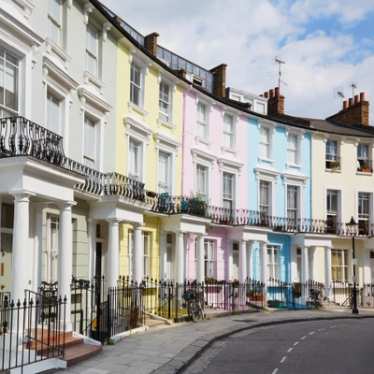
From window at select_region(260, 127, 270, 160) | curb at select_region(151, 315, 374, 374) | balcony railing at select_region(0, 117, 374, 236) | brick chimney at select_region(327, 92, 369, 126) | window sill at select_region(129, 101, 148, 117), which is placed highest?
brick chimney at select_region(327, 92, 369, 126)

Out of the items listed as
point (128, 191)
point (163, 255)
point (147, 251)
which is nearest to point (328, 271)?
point (163, 255)

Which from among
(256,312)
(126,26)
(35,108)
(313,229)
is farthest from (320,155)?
(35,108)

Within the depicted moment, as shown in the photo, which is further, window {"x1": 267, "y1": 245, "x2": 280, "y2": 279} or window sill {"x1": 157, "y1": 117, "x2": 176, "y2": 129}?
window {"x1": 267, "y1": 245, "x2": 280, "y2": 279}

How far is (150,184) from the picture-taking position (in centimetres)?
2356

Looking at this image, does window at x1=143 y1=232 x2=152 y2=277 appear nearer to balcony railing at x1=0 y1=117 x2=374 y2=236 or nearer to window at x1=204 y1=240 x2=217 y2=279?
balcony railing at x1=0 y1=117 x2=374 y2=236

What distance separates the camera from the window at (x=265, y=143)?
31906 mm

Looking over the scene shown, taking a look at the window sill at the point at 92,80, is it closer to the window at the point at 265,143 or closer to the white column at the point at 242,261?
the white column at the point at 242,261

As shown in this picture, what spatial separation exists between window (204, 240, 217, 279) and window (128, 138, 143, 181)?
6.69 m

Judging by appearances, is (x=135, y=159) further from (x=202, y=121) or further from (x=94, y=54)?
(x=202, y=121)

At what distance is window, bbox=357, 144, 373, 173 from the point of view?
3556 cm

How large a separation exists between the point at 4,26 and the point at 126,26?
13.8m

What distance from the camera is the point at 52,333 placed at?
1355 cm

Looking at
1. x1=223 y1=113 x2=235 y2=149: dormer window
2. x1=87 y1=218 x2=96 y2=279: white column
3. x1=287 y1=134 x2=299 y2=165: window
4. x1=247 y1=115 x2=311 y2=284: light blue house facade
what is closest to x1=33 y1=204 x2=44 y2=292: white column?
x1=87 y1=218 x2=96 y2=279: white column

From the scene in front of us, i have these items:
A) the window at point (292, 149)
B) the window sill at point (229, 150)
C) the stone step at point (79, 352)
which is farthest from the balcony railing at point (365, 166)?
the stone step at point (79, 352)
